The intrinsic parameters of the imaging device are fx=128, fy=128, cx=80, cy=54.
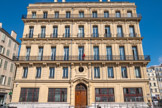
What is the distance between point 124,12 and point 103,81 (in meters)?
14.1

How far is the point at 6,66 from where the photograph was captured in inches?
1180

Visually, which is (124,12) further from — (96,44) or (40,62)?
(40,62)

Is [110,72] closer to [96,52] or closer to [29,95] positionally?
[96,52]

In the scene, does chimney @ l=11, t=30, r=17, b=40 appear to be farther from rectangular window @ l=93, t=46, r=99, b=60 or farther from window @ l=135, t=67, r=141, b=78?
window @ l=135, t=67, r=141, b=78

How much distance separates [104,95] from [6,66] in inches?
929

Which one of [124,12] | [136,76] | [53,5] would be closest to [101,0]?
[124,12]

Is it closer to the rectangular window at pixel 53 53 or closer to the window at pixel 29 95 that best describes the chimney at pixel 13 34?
the rectangular window at pixel 53 53

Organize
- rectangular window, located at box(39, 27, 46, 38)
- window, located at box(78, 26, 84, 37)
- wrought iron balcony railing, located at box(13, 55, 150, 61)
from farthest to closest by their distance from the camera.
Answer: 1. rectangular window, located at box(39, 27, 46, 38)
2. window, located at box(78, 26, 84, 37)
3. wrought iron balcony railing, located at box(13, 55, 150, 61)

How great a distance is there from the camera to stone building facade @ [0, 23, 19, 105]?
28452mm

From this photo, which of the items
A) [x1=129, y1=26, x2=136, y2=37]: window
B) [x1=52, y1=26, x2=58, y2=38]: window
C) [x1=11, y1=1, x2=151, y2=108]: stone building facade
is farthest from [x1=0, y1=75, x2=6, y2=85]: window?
[x1=129, y1=26, x2=136, y2=37]: window

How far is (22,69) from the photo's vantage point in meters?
21.7

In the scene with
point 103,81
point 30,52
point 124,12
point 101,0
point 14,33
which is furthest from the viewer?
point 14,33

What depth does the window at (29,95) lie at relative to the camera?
65.9 feet

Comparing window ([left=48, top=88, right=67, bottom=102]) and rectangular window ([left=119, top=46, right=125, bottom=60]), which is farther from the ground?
rectangular window ([left=119, top=46, right=125, bottom=60])
